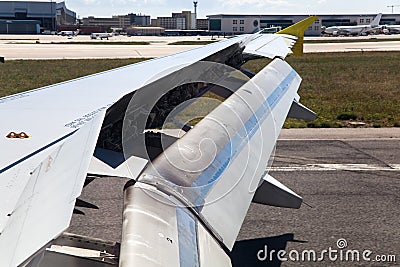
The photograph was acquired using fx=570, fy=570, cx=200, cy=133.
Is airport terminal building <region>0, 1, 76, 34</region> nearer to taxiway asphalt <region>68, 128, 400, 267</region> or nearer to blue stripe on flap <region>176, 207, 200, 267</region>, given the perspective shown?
taxiway asphalt <region>68, 128, 400, 267</region>

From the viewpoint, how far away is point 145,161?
4.05 meters

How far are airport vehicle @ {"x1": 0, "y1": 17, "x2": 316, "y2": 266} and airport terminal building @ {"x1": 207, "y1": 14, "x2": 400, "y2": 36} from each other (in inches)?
4564

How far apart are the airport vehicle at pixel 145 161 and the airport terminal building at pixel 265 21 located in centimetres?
11592

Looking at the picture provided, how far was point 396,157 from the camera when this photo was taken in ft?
33.0

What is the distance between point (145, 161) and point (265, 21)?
421ft

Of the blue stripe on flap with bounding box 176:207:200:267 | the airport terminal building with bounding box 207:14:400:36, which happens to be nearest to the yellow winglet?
the blue stripe on flap with bounding box 176:207:200:267

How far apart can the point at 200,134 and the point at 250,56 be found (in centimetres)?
480

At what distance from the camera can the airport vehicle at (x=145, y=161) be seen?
208 cm

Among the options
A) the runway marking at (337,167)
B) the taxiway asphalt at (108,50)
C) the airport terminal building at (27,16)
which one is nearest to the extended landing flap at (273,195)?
the runway marking at (337,167)

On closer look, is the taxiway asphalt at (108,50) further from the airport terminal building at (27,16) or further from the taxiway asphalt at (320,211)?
the airport terminal building at (27,16)

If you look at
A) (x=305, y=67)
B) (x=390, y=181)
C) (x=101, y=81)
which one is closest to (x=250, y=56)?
(x=390, y=181)

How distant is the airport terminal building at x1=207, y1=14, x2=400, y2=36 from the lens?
125 m

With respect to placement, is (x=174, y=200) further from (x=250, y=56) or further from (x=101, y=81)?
(x=250, y=56)

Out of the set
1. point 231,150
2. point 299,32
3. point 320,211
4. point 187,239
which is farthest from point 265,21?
point 187,239
